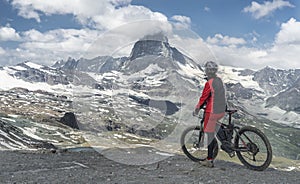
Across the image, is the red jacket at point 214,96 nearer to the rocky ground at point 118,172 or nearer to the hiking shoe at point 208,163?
the hiking shoe at point 208,163

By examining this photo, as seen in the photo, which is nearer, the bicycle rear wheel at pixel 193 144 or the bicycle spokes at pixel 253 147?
the bicycle spokes at pixel 253 147

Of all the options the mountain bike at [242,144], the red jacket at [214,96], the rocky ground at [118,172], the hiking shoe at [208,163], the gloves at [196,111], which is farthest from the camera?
the hiking shoe at [208,163]

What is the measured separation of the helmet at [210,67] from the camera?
13711 mm

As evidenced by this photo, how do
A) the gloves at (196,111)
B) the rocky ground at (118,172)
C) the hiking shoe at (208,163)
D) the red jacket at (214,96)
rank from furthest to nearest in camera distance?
the hiking shoe at (208,163) → the gloves at (196,111) → the red jacket at (214,96) → the rocky ground at (118,172)

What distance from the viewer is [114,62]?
543 inches

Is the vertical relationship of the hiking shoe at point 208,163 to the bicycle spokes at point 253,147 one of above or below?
below

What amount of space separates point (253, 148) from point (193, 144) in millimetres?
2851

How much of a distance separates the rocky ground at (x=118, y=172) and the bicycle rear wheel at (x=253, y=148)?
37 cm

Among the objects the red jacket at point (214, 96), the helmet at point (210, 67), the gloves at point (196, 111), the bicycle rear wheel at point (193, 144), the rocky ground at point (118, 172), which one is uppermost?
the helmet at point (210, 67)

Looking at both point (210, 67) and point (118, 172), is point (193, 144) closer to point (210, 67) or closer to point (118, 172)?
point (210, 67)

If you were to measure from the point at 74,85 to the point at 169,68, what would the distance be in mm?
4600

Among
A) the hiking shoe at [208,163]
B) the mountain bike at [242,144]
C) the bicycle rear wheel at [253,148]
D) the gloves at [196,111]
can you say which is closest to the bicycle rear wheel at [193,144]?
the mountain bike at [242,144]

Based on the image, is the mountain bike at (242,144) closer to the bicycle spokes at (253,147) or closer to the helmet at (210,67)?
the bicycle spokes at (253,147)

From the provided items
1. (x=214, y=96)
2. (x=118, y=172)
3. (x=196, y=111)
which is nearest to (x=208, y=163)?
(x=196, y=111)
